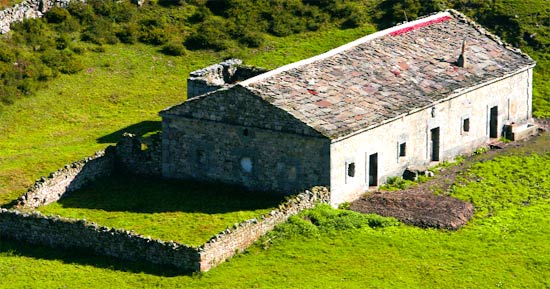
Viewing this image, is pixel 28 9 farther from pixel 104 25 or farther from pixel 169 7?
pixel 169 7

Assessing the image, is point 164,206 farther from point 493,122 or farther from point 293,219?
point 493,122

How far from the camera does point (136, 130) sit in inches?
2382

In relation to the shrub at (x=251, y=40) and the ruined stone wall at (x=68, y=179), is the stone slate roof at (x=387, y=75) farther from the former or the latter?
the shrub at (x=251, y=40)

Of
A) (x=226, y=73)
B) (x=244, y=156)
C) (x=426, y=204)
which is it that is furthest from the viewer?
(x=226, y=73)

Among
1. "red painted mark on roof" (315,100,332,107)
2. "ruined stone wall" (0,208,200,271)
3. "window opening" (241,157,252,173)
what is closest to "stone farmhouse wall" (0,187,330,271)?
"ruined stone wall" (0,208,200,271)

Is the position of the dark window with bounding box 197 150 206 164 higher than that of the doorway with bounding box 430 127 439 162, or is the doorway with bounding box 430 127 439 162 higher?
the dark window with bounding box 197 150 206 164

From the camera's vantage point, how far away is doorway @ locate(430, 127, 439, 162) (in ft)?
182

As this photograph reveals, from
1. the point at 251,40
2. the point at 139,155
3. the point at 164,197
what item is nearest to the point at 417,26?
the point at 251,40

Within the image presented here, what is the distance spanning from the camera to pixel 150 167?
5375 cm

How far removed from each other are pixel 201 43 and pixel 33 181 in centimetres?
2119

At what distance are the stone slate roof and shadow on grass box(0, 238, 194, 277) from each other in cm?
961

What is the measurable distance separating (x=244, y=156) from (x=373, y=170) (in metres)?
5.49

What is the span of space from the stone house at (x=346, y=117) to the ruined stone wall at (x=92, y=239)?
8.63 metres

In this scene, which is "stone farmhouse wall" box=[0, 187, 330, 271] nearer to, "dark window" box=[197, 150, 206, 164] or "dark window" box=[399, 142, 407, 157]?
"dark window" box=[197, 150, 206, 164]
